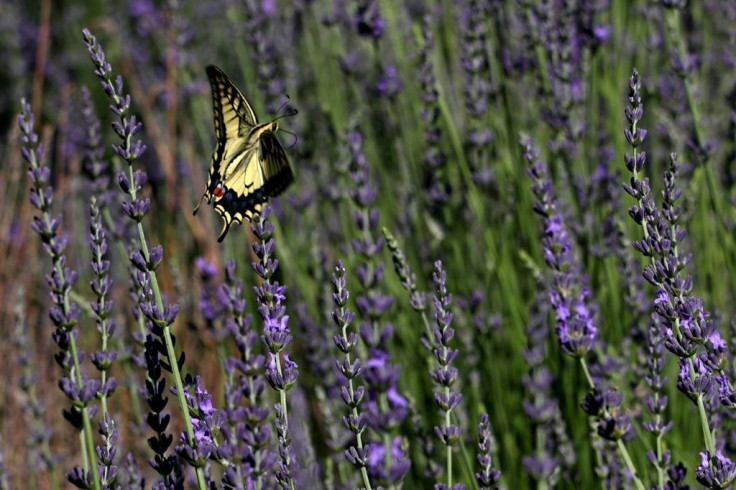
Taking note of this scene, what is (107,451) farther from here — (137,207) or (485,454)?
(485,454)

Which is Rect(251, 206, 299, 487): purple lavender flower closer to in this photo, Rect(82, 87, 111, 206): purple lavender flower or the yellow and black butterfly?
the yellow and black butterfly

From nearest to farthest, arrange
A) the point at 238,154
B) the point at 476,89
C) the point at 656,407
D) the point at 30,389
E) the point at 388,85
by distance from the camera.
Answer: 1. the point at 656,407
2. the point at 30,389
3. the point at 238,154
4. the point at 476,89
5. the point at 388,85

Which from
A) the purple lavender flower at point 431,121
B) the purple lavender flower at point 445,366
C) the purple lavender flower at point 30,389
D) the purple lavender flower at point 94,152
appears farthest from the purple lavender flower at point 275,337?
the purple lavender flower at point 431,121

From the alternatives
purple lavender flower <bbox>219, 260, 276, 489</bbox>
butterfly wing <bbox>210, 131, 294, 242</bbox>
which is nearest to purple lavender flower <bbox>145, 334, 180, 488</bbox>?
purple lavender flower <bbox>219, 260, 276, 489</bbox>

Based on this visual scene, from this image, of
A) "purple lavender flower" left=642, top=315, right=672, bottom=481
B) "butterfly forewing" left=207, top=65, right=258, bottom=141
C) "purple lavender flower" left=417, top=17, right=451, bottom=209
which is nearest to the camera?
"purple lavender flower" left=642, top=315, right=672, bottom=481

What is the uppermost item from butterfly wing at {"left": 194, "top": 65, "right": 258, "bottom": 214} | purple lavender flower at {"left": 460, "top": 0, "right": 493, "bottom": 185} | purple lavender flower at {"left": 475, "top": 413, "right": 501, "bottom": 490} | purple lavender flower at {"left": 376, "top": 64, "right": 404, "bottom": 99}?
purple lavender flower at {"left": 376, "top": 64, "right": 404, "bottom": 99}

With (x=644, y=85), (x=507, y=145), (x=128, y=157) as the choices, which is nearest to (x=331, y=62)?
(x=507, y=145)

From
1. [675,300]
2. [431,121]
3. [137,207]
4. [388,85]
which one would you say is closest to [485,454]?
[675,300]

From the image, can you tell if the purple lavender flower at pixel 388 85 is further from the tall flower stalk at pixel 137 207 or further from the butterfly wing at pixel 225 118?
the tall flower stalk at pixel 137 207
